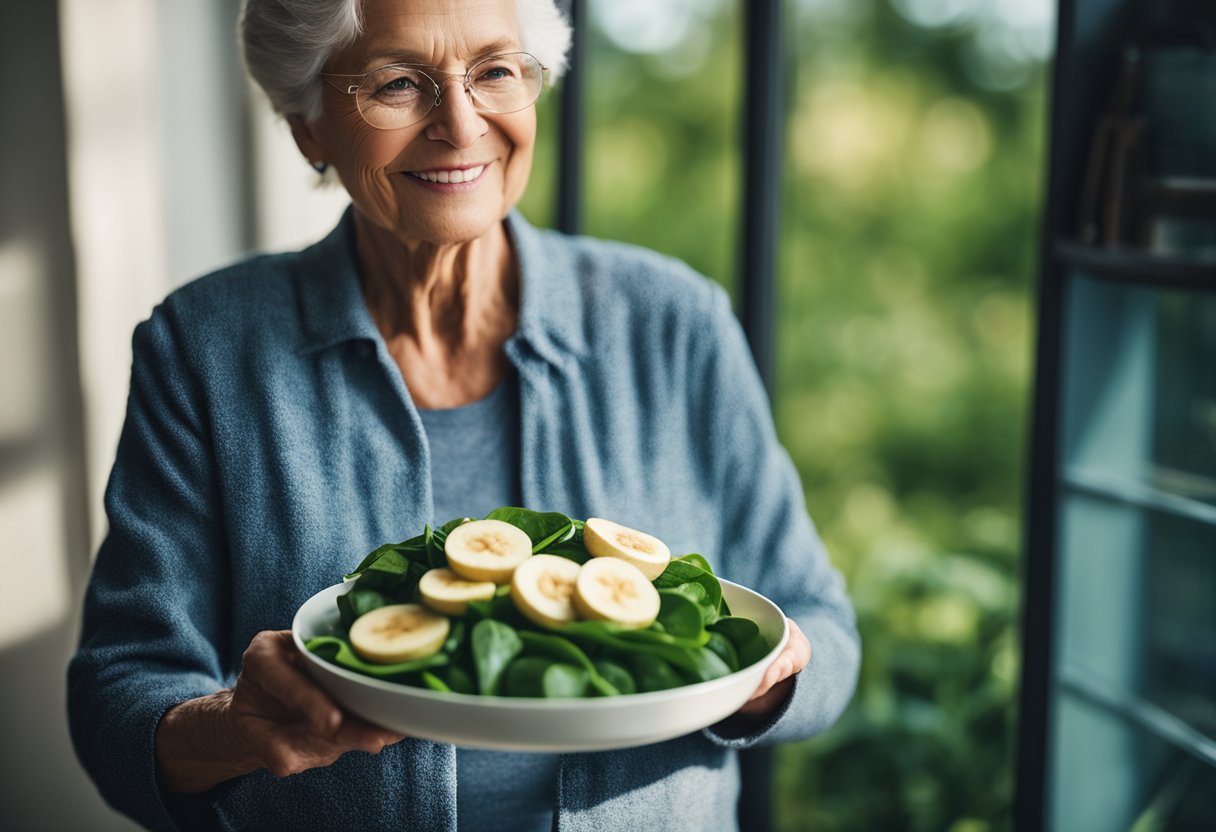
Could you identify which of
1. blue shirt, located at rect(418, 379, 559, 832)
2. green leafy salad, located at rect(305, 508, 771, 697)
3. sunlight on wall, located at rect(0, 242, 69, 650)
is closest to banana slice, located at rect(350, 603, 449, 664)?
green leafy salad, located at rect(305, 508, 771, 697)

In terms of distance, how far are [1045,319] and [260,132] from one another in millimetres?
1583

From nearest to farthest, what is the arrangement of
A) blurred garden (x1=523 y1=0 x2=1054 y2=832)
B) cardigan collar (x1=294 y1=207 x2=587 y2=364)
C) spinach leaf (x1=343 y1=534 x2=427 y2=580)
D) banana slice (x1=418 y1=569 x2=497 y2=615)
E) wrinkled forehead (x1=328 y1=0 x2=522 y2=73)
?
banana slice (x1=418 y1=569 x2=497 y2=615) → spinach leaf (x1=343 y1=534 x2=427 y2=580) → wrinkled forehead (x1=328 y1=0 x2=522 y2=73) → cardigan collar (x1=294 y1=207 x2=587 y2=364) → blurred garden (x1=523 y1=0 x2=1054 y2=832)

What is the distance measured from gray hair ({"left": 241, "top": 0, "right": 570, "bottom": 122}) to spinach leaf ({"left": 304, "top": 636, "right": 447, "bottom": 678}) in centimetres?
64

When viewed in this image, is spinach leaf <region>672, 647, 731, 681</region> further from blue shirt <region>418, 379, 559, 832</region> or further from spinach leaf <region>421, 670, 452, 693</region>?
blue shirt <region>418, 379, 559, 832</region>

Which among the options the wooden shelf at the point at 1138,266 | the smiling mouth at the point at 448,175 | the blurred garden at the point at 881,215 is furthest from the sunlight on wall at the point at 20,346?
the blurred garden at the point at 881,215

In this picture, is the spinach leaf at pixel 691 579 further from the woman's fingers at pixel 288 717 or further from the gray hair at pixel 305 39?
the gray hair at pixel 305 39

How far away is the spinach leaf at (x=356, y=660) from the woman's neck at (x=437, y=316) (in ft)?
1.46

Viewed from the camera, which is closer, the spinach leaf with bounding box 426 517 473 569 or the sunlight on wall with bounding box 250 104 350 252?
the spinach leaf with bounding box 426 517 473 569

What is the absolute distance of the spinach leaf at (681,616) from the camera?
87 cm

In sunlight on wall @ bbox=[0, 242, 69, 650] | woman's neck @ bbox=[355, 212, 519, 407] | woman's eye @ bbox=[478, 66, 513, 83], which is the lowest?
sunlight on wall @ bbox=[0, 242, 69, 650]

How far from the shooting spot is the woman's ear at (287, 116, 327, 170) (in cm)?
124

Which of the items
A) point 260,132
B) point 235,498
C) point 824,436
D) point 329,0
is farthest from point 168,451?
point 824,436

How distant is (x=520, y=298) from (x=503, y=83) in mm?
272

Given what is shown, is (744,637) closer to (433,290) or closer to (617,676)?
(617,676)
